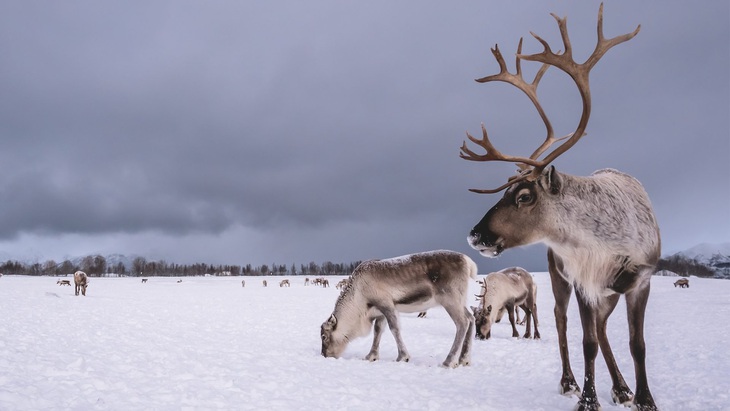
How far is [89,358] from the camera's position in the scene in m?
6.16

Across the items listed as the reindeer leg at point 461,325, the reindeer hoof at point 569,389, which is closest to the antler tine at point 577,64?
the reindeer hoof at point 569,389

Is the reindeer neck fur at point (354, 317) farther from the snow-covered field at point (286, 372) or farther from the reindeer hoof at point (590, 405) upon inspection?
the reindeer hoof at point (590, 405)

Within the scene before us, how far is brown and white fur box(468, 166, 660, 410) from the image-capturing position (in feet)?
13.6

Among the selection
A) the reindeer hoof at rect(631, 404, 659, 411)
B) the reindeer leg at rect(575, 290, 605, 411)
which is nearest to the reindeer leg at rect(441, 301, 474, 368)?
the reindeer leg at rect(575, 290, 605, 411)

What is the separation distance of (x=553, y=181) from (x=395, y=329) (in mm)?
4748

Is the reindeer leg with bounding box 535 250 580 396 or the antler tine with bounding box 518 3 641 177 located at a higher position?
the antler tine with bounding box 518 3 641 177

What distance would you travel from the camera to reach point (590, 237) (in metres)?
4.19

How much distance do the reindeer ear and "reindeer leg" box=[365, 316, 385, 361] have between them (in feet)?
16.8

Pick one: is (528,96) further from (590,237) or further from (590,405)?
(590,405)

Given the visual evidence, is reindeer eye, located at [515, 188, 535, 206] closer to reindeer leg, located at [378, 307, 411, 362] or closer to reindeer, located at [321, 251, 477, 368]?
reindeer, located at [321, 251, 477, 368]

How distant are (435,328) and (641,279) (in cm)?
973

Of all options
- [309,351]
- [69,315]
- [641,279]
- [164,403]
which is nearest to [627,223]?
[641,279]

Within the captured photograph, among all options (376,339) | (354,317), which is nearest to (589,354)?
(376,339)

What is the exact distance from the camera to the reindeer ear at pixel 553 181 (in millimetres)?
4258
